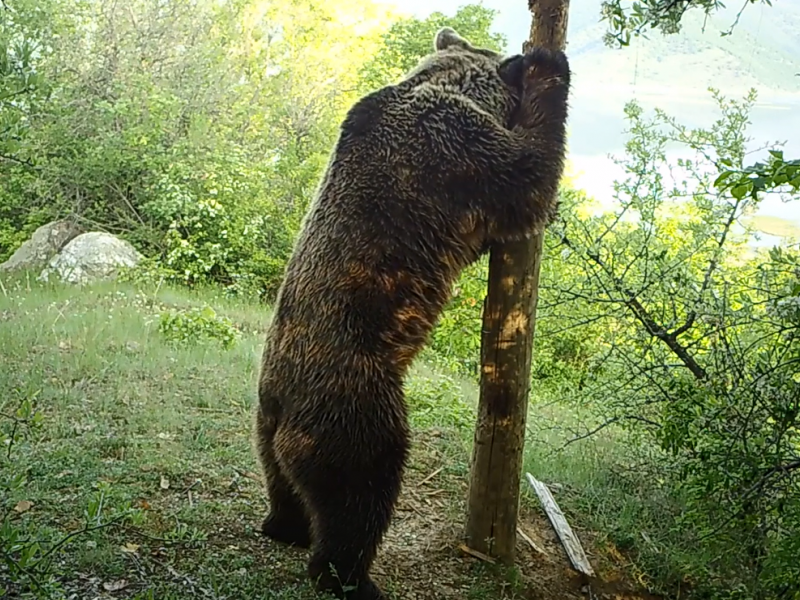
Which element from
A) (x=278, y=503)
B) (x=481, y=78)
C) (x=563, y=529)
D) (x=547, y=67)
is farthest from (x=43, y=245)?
(x=547, y=67)

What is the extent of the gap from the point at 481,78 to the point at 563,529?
8.02ft

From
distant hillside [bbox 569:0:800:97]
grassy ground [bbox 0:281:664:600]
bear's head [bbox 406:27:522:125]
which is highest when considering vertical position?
distant hillside [bbox 569:0:800:97]

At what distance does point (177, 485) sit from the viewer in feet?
14.3

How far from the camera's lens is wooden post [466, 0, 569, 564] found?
12.0 feet

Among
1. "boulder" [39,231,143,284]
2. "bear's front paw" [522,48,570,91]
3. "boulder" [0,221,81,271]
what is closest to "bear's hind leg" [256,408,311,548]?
"bear's front paw" [522,48,570,91]

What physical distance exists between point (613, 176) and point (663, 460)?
1903 millimetres

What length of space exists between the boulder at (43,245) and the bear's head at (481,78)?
10302 mm

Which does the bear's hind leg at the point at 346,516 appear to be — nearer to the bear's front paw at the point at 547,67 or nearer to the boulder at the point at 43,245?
the bear's front paw at the point at 547,67

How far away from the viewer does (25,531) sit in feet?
8.67

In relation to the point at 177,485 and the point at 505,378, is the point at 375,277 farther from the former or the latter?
the point at 177,485

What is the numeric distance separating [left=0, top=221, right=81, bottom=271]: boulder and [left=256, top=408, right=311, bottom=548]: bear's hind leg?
33.1 ft

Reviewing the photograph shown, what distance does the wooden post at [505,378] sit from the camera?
365 cm

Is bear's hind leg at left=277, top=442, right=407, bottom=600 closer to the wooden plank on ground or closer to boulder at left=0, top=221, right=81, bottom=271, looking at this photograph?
the wooden plank on ground

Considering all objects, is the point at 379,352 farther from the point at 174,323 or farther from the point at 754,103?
the point at 174,323
